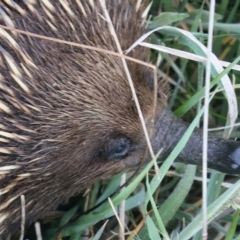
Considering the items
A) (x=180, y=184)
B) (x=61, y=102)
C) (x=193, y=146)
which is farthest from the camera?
(x=180, y=184)

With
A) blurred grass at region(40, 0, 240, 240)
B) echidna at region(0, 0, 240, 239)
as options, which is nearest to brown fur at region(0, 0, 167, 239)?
echidna at region(0, 0, 240, 239)

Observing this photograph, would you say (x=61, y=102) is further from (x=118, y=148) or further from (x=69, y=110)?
(x=118, y=148)

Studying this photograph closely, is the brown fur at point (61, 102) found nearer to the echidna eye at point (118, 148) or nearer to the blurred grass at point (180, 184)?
the echidna eye at point (118, 148)

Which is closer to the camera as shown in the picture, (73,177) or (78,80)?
(78,80)

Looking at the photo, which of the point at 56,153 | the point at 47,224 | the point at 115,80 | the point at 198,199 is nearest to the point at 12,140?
the point at 56,153

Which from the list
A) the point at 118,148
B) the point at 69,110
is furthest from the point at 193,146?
the point at 69,110

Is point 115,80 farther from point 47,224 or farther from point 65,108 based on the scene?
point 47,224
